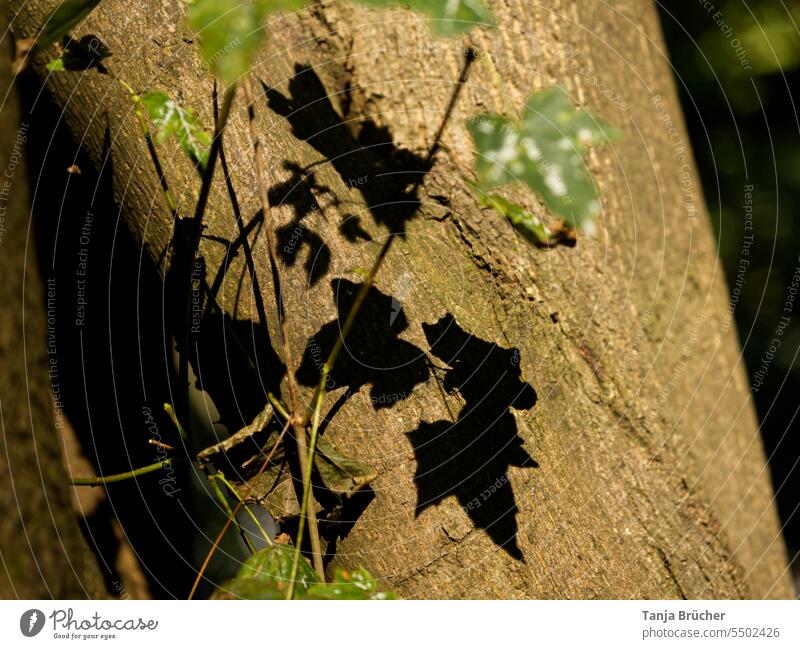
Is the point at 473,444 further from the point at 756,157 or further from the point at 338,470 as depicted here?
the point at 756,157

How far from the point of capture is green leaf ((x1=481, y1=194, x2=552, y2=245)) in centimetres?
59

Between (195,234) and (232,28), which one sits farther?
(195,234)

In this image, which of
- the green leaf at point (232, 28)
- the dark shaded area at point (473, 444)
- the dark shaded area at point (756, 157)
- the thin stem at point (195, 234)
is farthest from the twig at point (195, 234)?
the dark shaded area at point (756, 157)

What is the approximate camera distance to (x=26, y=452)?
1.44ft

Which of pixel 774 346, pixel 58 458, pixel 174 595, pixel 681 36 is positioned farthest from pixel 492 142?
pixel 774 346

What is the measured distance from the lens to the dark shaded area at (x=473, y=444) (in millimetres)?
559

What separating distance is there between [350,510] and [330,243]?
23cm

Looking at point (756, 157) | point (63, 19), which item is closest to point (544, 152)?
point (63, 19)

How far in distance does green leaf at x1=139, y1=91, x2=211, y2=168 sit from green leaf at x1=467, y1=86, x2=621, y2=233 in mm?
233

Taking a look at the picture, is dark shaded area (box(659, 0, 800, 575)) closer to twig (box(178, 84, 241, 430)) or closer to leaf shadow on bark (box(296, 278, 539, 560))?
leaf shadow on bark (box(296, 278, 539, 560))

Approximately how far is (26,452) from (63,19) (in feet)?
1.04

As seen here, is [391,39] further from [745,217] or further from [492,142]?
[745,217]

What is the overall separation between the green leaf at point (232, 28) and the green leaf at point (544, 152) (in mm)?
236

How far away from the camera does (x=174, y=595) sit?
0.71m
